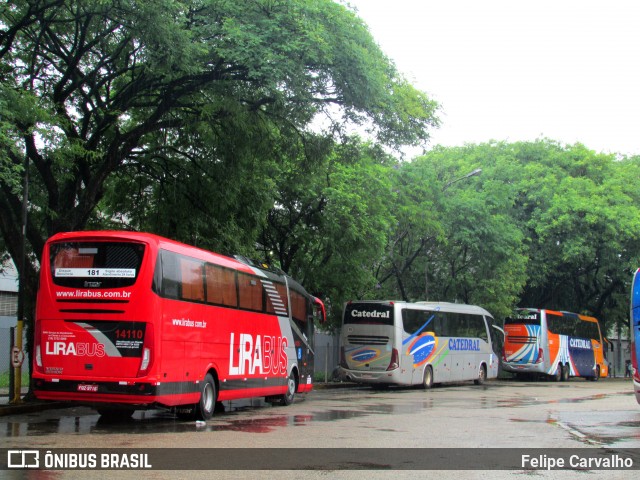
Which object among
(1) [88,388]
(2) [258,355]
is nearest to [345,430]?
(1) [88,388]

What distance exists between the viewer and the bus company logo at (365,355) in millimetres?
29141

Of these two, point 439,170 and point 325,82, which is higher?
point 439,170

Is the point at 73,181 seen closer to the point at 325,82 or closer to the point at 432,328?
the point at 325,82

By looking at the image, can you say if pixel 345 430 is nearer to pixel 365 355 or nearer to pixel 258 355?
pixel 258 355

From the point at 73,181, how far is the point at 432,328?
1761cm

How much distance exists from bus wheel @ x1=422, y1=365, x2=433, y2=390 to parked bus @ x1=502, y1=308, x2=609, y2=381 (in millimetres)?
10626

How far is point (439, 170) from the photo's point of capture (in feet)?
127

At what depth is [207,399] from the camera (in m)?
15.8

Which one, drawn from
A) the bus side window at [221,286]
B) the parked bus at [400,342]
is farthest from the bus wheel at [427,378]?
the bus side window at [221,286]

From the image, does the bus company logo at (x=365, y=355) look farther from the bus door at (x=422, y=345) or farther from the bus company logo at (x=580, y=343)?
the bus company logo at (x=580, y=343)

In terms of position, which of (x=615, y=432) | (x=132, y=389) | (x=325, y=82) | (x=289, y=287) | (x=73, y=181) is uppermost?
(x=325, y=82)

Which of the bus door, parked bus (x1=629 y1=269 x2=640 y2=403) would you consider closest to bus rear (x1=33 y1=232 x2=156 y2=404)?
parked bus (x1=629 y1=269 x2=640 y2=403)

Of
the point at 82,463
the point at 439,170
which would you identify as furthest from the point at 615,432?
the point at 439,170

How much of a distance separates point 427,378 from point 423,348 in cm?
140
